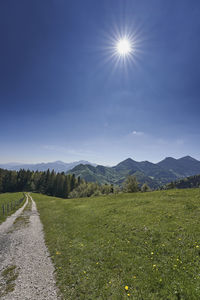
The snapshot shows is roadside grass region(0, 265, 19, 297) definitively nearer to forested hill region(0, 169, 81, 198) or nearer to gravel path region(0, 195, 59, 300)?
gravel path region(0, 195, 59, 300)

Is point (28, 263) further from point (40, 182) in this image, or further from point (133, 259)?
point (40, 182)

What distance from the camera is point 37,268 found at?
34.6ft

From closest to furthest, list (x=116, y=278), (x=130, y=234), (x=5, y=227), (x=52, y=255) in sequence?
(x=116, y=278) < (x=52, y=255) < (x=130, y=234) < (x=5, y=227)

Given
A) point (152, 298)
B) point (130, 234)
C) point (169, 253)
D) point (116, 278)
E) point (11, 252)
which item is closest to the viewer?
point (152, 298)

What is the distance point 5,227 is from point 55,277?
1825cm

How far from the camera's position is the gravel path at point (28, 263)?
8.02 meters

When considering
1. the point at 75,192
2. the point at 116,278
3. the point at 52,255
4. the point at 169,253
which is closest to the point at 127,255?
the point at 116,278

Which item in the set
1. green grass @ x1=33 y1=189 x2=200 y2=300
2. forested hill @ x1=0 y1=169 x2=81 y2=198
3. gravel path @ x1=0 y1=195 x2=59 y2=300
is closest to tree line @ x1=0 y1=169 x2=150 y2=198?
forested hill @ x1=0 y1=169 x2=81 y2=198

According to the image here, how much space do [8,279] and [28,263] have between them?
7.22 ft

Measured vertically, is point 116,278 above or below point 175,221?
below

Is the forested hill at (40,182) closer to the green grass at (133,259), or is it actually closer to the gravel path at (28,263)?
the gravel path at (28,263)

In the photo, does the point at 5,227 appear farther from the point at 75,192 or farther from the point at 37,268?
the point at 75,192

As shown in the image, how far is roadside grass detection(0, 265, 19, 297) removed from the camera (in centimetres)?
822

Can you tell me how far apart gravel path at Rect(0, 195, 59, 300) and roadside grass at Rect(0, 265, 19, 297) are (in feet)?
0.46
